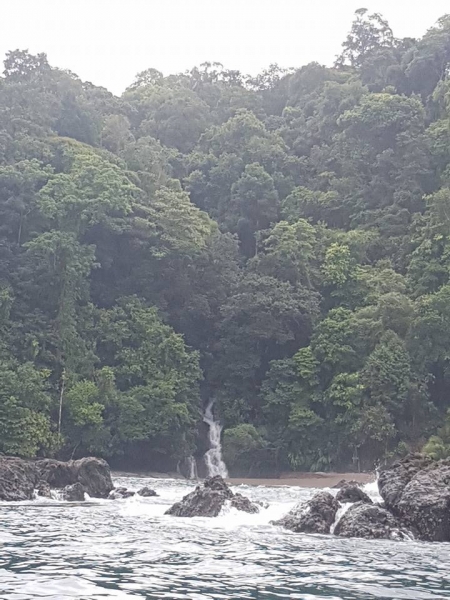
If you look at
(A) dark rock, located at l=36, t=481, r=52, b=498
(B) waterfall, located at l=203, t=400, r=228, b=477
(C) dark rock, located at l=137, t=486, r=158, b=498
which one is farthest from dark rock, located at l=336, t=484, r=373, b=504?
(B) waterfall, located at l=203, t=400, r=228, b=477

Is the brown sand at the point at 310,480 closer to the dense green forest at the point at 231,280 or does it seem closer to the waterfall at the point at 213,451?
the dense green forest at the point at 231,280

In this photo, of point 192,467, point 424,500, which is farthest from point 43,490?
point 192,467

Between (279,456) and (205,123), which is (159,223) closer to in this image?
(279,456)

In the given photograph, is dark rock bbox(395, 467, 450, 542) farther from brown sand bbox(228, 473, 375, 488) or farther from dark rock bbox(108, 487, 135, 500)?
Result: brown sand bbox(228, 473, 375, 488)

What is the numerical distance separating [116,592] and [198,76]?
227 feet

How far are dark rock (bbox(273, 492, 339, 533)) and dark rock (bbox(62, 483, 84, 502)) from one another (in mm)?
9154

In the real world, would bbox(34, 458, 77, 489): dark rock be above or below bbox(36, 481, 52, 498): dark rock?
above

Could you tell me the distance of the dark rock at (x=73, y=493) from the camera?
24453mm

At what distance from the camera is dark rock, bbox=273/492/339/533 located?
53.7 feet

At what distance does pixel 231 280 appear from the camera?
46.2 meters

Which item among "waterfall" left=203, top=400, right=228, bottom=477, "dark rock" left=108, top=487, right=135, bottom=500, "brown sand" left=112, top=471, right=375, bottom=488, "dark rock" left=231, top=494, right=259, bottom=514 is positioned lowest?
"dark rock" left=108, top=487, right=135, bottom=500

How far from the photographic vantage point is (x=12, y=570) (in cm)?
1004

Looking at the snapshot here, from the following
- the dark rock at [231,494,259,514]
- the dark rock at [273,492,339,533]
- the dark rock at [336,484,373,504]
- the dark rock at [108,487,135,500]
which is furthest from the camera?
the dark rock at [108,487,135,500]

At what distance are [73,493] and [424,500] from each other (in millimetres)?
12454
